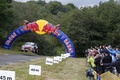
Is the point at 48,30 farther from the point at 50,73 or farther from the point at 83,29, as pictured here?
the point at 50,73

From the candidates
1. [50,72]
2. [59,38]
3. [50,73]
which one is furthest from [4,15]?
[50,73]

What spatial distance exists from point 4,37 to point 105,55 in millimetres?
38777

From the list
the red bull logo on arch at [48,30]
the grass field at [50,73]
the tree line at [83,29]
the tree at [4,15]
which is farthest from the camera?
the tree line at [83,29]

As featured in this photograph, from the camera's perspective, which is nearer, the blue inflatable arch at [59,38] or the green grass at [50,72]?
the green grass at [50,72]

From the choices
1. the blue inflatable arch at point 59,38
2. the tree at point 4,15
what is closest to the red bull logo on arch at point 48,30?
the blue inflatable arch at point 59,38

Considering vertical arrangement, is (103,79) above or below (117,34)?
below

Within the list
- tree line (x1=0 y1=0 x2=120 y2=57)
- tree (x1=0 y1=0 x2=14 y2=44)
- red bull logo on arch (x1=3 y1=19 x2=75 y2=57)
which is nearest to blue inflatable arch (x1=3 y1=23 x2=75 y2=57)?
red bull logo on arch (x1=3 y1=19 x2=75 y2=57)

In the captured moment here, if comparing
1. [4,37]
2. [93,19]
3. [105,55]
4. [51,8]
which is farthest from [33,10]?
[51,8]

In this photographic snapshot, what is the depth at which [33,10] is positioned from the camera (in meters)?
68.7

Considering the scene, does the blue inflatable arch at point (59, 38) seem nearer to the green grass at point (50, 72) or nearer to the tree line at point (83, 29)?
the tree line at point (83, 29)

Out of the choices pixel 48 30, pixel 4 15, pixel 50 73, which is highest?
pixel 4 15

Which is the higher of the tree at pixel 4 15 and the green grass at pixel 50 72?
the tree at pixel 4 15

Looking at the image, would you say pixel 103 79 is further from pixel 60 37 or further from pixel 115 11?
pixel 115 11

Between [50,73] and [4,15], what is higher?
[4,15]
